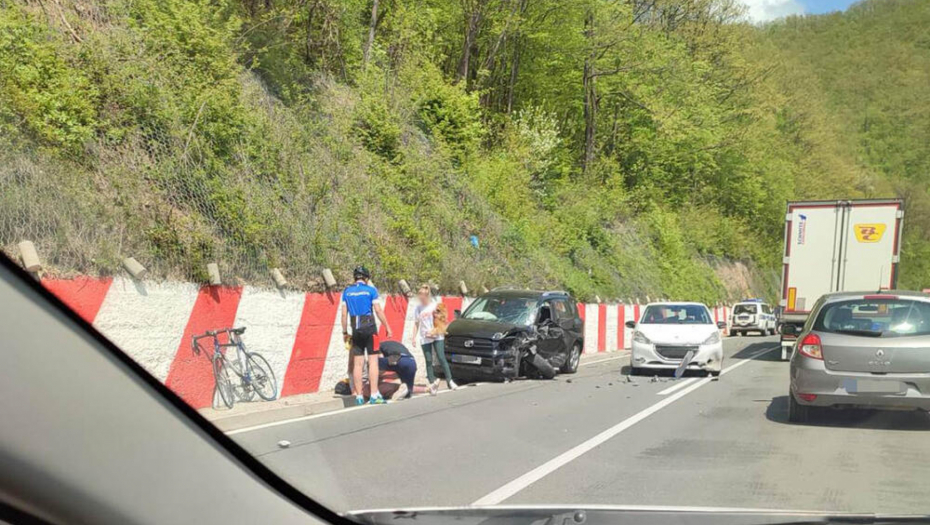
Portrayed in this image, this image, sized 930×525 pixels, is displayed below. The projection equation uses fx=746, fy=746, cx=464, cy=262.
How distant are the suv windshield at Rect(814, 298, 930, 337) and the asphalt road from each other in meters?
1.16

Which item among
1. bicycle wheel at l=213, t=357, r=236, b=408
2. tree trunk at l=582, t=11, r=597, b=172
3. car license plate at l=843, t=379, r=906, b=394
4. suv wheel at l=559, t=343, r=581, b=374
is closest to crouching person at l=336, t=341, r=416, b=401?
bicycle wheel at l=213, t=357, r=236, b=408

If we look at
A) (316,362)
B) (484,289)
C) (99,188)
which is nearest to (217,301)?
(99,188)

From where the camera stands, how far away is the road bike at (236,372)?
18.9ft

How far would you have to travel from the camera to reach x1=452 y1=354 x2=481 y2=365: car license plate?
14.0 meters

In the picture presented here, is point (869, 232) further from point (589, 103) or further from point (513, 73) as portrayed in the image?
point (589, 103)

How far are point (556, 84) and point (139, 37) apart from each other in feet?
85.0

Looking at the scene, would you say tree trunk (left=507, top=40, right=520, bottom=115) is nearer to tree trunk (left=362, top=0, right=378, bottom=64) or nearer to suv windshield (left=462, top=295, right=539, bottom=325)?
tree trunk (left=362, top=0, right=378, bottom=64)

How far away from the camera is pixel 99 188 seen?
7.52m

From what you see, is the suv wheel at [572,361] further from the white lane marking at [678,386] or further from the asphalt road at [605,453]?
the asphalt road at [605,453]

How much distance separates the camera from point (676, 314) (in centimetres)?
1694

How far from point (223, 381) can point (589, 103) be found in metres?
34.5

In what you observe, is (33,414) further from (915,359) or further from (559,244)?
(559,244)

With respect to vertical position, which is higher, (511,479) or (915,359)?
(915,359)

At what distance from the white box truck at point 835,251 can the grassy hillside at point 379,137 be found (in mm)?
7021
